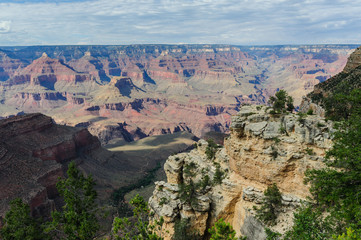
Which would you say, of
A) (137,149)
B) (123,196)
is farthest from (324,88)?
(137,149)

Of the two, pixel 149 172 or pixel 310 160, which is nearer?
pixel 310 160

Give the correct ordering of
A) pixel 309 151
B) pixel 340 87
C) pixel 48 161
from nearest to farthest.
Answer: pixel 309 151 < pixel 340 87 < pixel 48 161

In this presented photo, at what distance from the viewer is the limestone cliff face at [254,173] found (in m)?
26.8

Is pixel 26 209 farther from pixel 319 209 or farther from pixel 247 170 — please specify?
pixel 319 209

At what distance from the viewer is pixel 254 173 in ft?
100

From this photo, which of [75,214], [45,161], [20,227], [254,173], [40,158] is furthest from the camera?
[40,158]

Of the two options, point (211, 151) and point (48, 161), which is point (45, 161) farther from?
point (211, 151)

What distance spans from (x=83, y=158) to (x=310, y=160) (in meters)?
89.3

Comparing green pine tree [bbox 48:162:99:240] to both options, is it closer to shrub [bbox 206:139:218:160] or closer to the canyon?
shrub [bbox 206:139:218:160]

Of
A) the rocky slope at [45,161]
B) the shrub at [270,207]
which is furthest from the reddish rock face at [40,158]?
the shrub at [270,207]

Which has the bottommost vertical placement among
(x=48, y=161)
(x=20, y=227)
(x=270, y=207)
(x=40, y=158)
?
(x=48, y=161)

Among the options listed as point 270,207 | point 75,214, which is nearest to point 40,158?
point 75,214

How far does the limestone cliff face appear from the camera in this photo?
26.8 meters

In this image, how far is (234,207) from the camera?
31.8m
